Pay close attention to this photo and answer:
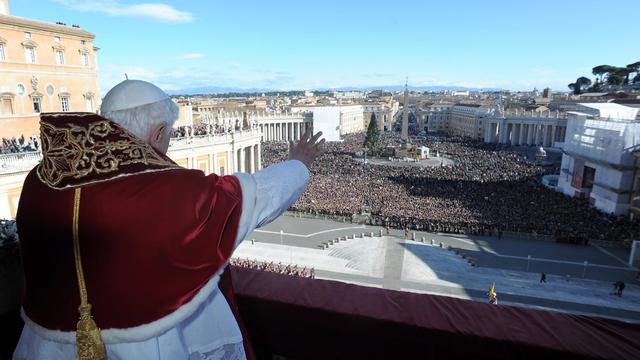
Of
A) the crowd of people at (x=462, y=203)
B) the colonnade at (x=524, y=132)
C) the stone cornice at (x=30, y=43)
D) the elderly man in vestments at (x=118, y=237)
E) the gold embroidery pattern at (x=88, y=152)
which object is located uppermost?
the stone cornice at (x=30, y=43)

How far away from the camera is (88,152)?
1312mm

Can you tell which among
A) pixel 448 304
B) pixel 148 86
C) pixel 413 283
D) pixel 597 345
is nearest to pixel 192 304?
pixel 148 86

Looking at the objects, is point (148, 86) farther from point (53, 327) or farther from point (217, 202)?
point (53, 327)

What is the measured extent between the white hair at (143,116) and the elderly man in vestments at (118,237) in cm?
16

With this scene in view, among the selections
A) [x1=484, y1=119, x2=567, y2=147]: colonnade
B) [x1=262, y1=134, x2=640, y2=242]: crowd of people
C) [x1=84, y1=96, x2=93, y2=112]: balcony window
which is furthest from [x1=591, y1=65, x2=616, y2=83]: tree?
[x1=84, y1=96, x2=93, y2=112]: balcony window

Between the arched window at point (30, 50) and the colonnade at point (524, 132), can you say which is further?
the colonnade at point (524, 132)

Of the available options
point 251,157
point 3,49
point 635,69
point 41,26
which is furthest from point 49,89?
point 635,69

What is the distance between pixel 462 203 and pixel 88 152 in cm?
2728

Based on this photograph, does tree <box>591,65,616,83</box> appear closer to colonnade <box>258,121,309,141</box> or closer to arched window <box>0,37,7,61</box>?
colonnade <box>258,121,309,141</box>

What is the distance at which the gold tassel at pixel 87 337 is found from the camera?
1277mm

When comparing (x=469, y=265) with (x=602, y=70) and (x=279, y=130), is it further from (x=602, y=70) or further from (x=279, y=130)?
(x=602, y=70)

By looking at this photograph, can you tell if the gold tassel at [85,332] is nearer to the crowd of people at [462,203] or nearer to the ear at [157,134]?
the ear at [157,134]

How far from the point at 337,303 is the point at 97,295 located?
6.65 feet

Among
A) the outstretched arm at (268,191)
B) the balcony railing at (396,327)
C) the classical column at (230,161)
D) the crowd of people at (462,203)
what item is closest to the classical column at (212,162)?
the classical column at (230,161)
